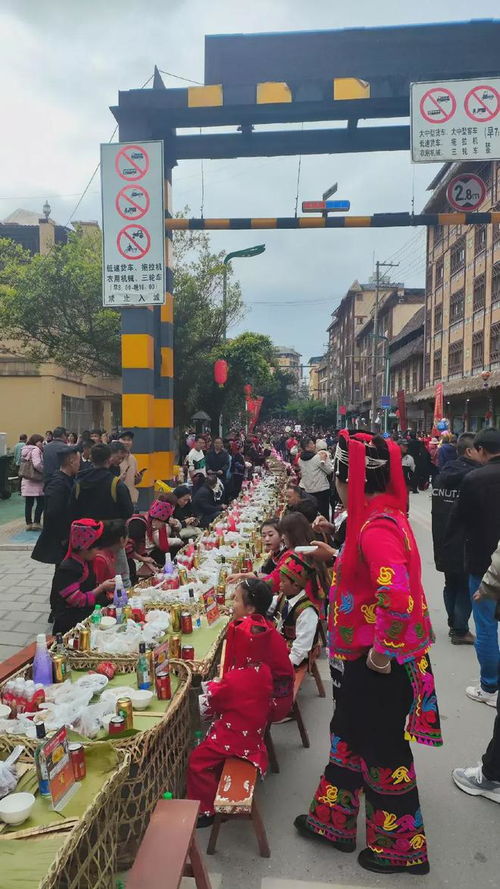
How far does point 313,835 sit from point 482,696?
192cm

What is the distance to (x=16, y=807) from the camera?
1759 mm

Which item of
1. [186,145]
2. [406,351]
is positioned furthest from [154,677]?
[406,351]

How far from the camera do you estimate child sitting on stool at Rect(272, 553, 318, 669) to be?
3.54 metres

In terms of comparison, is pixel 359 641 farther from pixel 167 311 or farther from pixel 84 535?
pixel 167 311

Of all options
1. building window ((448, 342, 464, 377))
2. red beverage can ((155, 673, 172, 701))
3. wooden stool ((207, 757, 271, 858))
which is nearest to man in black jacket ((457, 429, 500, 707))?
wooden stool ((207, 757, 271, 858))

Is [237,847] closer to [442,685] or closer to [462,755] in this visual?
[462,755]

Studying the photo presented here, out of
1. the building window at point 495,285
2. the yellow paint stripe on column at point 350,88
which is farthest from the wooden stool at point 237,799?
the building window at point 495,285

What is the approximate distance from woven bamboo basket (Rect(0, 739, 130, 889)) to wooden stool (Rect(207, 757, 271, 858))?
2.07 ft

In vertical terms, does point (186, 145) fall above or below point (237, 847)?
above

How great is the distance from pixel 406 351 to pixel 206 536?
34.4 metres

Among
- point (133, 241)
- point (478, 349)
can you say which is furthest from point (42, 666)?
point (478, 349)

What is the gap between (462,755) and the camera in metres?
3.41

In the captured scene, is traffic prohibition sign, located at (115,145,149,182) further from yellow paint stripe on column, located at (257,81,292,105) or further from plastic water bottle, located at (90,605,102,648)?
plastic water bottle, located at (90,605,102,648)

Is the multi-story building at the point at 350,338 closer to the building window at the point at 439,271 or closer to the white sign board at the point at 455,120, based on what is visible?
the building window at the point at 439,271
